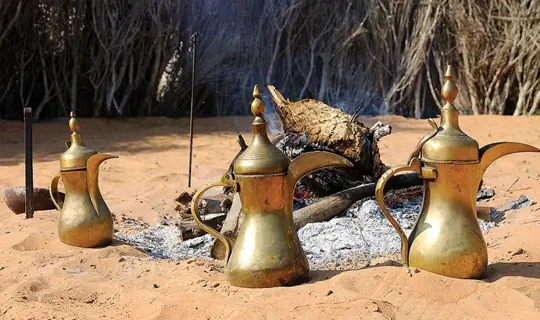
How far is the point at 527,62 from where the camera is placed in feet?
28.6

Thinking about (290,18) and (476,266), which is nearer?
(476,266)

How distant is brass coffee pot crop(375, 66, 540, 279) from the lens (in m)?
2.02

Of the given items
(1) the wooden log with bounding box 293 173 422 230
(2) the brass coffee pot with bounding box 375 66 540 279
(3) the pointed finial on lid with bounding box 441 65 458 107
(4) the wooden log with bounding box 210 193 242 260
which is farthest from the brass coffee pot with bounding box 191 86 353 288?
(1) the wooden log with bounding box 293 173 422 230

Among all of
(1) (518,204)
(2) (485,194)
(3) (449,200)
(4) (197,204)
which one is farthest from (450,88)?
(2) (485,194)

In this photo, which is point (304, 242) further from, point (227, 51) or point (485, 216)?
point (227, 51)

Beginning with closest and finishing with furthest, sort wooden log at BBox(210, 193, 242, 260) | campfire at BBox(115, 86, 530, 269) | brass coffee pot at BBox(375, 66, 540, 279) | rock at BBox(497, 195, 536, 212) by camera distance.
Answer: brass coffee pot at BBox(375, 66, 540, 279), wooden log at BBox(210, 193, 242, 260), campfire at BBox(115, 86, 530, 269), rock at BBox(497, 195, 536, 212)

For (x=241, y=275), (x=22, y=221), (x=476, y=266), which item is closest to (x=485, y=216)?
(x=476, y=266)

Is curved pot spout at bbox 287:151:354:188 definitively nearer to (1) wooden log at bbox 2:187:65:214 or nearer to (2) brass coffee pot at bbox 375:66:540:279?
(2) brass coffee pot at bbox 375:66:540:279

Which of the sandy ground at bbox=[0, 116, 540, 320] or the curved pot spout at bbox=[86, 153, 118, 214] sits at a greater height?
the curved pot spout at bbox=[86, 153, 118, 214]

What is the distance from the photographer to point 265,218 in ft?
6.85

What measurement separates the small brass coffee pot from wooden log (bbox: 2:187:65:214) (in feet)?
2.50

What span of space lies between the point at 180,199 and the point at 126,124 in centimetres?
444

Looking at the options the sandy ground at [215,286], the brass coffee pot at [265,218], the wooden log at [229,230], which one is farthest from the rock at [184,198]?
the brass coffee pot at [265,218]

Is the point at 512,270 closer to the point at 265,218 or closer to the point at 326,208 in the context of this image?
the point at 265,218
